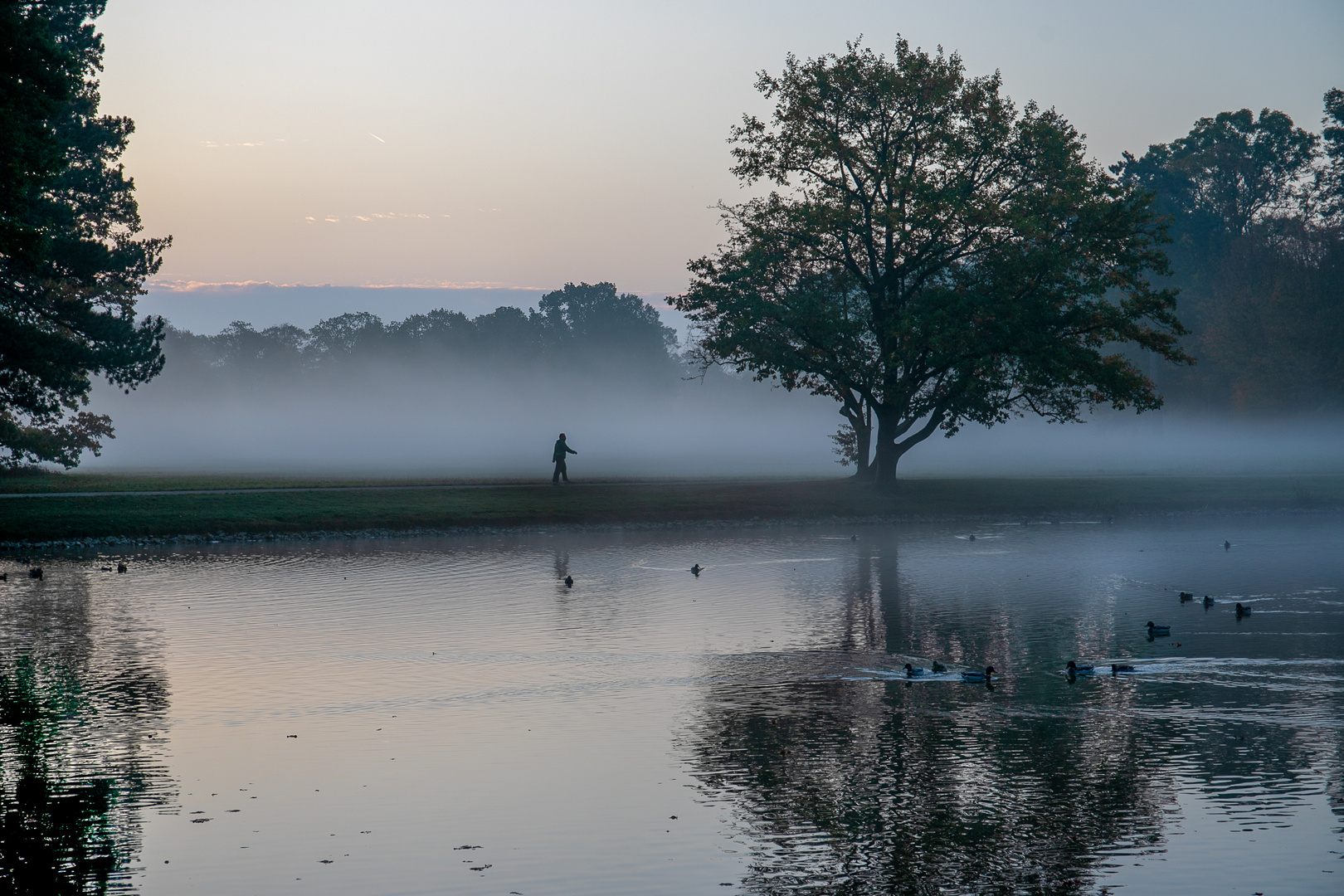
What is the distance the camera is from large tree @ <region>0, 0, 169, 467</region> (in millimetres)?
22953

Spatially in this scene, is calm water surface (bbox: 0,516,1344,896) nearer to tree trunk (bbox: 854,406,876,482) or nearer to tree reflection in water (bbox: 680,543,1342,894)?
tree reflection in water (bbox: 680,543,1342,894)

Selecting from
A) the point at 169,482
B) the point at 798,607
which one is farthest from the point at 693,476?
the point at 798,607

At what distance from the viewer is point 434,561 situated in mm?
31594

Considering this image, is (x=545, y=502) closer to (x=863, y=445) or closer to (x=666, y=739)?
(x=863, y=445)

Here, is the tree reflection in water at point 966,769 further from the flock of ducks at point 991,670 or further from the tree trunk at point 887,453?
the tree trunk at point 887,453

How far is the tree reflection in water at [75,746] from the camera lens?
929 cm

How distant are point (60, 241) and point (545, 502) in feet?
60.1

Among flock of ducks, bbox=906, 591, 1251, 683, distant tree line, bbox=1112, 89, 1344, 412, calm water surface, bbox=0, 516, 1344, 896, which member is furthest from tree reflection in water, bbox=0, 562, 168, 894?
distant tree line, bbox=1112, 89, 1344, 412

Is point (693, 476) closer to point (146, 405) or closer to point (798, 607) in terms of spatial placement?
point (798, 607)

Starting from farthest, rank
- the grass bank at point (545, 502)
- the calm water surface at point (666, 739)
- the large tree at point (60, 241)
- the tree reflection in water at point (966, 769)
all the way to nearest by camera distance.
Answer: the grass bank at point (545, 502)
the large tree at point (60, 241)
the calm water surface at point (666, 739)
the tree reflection in water at point (966, 769)

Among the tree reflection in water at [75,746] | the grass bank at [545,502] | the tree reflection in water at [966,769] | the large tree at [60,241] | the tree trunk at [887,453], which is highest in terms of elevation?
the large tree at [60,241]

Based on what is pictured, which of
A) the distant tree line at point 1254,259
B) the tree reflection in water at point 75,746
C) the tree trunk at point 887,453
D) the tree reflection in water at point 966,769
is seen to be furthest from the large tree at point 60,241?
the distant tree line at point 1254,259

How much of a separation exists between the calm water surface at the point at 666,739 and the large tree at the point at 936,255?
74.0 ft

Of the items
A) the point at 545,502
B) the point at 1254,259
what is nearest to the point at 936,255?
the point at 545,502
